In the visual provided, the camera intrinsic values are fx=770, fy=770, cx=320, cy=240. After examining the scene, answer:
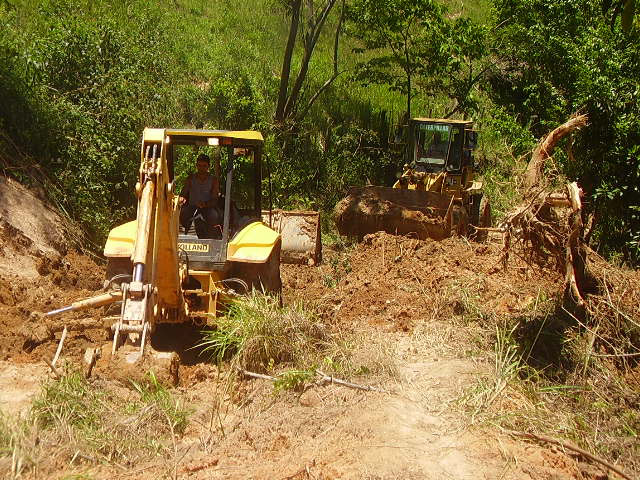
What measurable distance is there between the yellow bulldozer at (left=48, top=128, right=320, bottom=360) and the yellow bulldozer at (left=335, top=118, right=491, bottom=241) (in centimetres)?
476

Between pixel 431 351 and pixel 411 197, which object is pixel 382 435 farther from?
pixel 411 197

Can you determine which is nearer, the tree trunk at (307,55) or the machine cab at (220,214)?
the machine cab at (220,214)

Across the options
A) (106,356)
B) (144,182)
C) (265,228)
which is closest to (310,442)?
(106,356)

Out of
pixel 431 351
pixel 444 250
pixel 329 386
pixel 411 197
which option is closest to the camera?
pixel 329 386

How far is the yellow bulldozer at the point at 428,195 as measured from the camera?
13.4m

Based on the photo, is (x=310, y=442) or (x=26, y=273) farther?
(x=26, y=273)

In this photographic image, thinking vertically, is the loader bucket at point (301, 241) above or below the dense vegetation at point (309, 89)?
below

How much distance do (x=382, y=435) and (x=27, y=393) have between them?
3.09 m

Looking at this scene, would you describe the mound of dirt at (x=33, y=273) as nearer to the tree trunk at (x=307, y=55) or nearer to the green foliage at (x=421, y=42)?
the tree trunk at (x=307, y=55)

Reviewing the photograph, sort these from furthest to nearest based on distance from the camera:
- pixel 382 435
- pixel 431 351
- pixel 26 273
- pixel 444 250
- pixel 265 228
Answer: pixel 444 250 < pixel 26 273 < pixel 265 228 < pixel 431 351 < pixel 382 435

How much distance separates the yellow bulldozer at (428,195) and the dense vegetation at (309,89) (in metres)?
0.87

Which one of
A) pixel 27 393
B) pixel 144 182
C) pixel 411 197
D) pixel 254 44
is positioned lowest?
pixel 27 393

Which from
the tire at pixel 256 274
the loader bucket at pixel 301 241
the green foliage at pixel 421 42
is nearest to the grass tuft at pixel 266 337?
the tire at pixel 256 274

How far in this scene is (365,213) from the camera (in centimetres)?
1381
